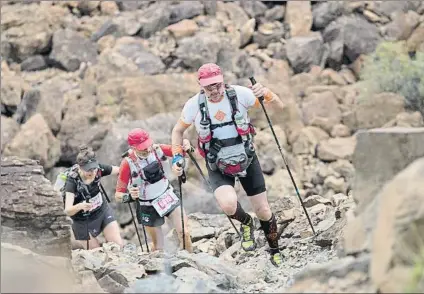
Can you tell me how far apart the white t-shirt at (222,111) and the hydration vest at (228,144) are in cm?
4

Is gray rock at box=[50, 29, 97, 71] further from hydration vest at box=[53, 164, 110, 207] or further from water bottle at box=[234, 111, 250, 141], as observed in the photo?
water bottle at box=[234, 111, 250, 141]

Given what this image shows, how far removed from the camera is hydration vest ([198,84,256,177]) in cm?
814

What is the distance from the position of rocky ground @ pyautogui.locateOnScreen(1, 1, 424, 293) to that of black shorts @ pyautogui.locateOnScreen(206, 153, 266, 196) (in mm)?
1118

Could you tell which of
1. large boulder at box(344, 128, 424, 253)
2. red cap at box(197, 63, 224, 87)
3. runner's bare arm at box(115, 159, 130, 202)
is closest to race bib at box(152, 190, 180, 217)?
runner's bare arm at box(115, 159, 130, 202)

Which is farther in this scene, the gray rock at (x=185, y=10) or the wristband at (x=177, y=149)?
the gray rock at (x=185, y=10)

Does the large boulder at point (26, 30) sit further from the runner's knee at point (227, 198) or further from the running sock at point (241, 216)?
the runner's knee at point (227, 198)

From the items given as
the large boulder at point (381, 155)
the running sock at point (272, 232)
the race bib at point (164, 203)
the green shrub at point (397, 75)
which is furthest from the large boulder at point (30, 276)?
the green shrub at point (397, 75)

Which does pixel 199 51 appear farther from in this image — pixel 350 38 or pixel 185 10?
pixel 350 38

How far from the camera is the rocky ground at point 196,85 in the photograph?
19.6m

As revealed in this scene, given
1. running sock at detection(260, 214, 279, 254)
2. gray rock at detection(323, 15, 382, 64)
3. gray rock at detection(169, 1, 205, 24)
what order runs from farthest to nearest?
gray rock at detection(169, 1, 205, 24), gray rock at detection(323, 15, 382, 64), running sock at detection(260, 214, 279, 254)

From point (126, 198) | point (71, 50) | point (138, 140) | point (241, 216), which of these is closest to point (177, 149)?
point (138, 140)

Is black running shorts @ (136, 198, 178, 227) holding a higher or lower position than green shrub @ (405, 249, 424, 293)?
lower

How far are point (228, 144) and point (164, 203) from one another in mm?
1906

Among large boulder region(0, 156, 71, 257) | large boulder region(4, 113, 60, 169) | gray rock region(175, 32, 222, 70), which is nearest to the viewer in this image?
large boulder region(0, 156, 71, 257)
